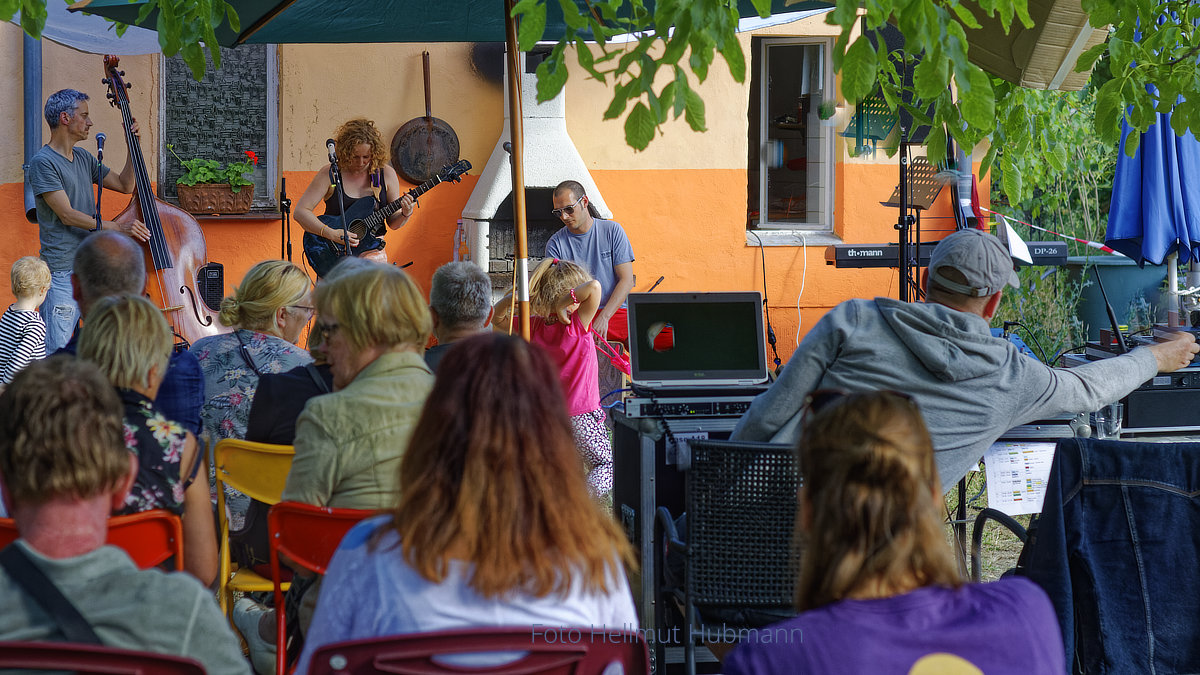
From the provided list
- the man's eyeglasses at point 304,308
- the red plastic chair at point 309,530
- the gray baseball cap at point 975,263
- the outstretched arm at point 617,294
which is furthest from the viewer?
the outstretched arm at point 617,294

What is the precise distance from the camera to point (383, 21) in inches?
230

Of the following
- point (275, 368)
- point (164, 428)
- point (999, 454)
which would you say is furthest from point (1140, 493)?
point (275, 368)

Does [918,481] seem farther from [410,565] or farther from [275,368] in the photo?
[275,368]

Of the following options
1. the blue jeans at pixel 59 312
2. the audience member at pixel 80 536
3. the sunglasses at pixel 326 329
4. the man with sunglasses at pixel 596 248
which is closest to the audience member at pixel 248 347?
the sunglasses at pixel 326 329

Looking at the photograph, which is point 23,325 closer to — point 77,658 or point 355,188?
point 355,188

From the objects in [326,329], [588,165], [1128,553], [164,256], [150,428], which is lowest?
[1128,553]

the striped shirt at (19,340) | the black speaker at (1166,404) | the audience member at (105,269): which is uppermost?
the audience member at (105,269)

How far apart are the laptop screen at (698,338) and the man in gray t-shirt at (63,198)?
365 centimetres

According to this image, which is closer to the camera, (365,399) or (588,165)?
(365,399)

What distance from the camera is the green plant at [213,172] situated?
8.20m

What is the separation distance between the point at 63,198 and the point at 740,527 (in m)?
4.98

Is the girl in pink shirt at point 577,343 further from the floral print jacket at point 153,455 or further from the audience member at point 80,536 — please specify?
the audience member at point 80,536

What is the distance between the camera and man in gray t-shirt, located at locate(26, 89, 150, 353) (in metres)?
6.14

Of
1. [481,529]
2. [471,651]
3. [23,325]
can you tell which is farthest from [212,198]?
[471,651]
